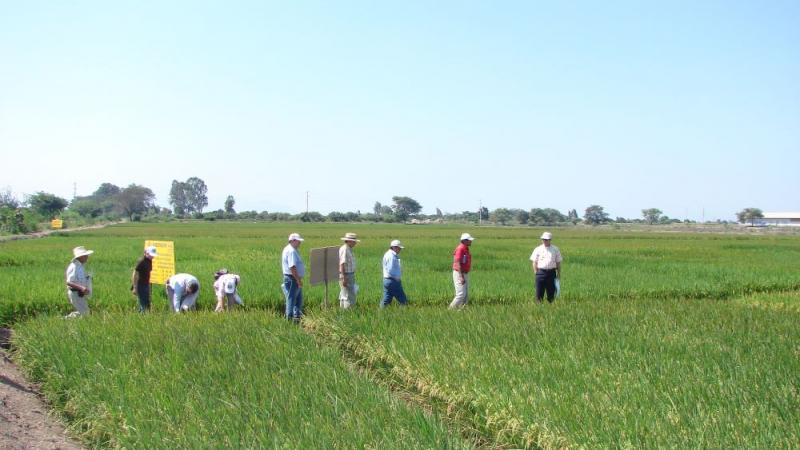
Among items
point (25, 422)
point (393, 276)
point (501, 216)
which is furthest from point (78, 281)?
point (501, 216)

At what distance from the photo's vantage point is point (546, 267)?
A: 11.8 meters

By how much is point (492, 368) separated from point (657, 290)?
36.6 ft

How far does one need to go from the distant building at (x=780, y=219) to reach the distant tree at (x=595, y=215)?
106ft

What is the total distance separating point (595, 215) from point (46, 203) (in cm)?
11570

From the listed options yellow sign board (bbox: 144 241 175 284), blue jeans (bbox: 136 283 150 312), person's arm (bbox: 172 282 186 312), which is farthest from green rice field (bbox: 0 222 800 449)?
yellow sign board (bbox: 144 241 175 284)

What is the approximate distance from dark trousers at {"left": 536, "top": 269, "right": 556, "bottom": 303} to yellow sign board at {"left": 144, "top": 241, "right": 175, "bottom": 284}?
22.4 ft

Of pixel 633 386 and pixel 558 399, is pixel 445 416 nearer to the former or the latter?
pixel 558 399

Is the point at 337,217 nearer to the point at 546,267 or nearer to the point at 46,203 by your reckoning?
the point at 46,203

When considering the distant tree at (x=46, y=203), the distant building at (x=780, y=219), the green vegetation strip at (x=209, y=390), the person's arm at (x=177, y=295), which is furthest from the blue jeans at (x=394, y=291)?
the distant building at (x=780, y=219)

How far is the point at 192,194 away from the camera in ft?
569

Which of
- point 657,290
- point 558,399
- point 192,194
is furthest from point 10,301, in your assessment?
point 192,194

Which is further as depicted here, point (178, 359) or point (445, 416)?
point (178, 359)

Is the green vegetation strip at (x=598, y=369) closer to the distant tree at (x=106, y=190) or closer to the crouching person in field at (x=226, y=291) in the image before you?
the crouching person in field at (x=226, y=291)

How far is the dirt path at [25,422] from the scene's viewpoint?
511 centimetres
